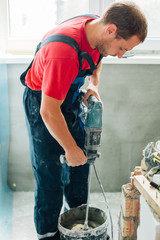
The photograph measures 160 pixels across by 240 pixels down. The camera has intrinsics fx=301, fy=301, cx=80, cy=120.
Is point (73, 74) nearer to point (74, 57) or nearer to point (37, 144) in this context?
point (74, 57)

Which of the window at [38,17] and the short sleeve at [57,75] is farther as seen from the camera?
the window at [38,17]

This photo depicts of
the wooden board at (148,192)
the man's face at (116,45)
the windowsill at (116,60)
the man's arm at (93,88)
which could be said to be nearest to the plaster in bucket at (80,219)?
the wooden board at (148,192)

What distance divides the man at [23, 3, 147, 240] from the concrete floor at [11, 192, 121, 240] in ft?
1.38

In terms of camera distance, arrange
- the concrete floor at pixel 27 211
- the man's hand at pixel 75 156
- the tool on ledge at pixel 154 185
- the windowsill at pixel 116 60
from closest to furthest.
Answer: the man's hand at pixel 75 156, the tool on ledge at pixel 154 185, the concrete floor at pixel 27 211, the windowsill at pixel 116 60

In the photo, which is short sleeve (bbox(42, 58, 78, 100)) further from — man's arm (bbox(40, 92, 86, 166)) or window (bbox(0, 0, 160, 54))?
window (bbox(0, 0, 160, 54))

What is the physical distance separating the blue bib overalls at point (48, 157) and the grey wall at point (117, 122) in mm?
724

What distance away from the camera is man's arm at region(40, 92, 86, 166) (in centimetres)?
115

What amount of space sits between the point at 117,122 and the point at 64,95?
1.16 metres

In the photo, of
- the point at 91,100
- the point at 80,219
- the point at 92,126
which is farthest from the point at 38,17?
the point at 80,219

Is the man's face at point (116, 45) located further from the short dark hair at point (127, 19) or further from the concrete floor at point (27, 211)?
the concrete floor at point (27, 211)

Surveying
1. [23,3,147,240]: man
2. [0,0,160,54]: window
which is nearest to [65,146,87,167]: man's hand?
[23,3,147,240]: man

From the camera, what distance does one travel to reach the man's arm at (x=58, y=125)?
115cm

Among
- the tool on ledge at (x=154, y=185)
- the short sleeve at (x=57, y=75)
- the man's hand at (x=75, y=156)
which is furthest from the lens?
the tool on ledge at (x=154, y=185)

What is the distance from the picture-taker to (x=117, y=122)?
2.27 m
